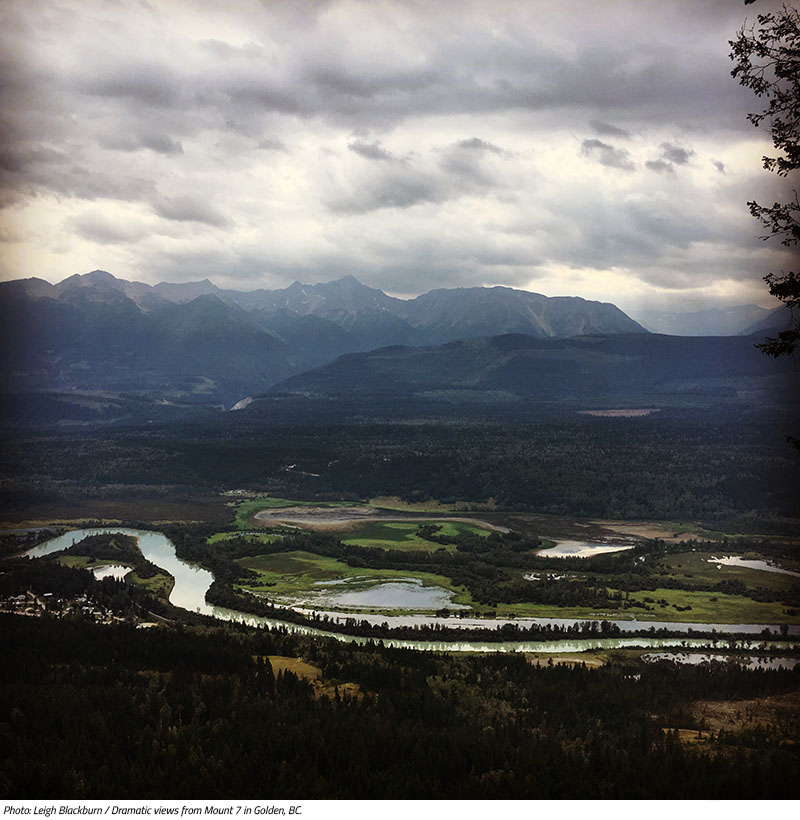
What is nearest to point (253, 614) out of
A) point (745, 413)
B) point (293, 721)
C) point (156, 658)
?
point (156, 658)

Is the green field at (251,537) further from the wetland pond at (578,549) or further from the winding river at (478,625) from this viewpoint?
the wetland pond at (578,549)

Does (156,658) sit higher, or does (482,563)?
(156,658)

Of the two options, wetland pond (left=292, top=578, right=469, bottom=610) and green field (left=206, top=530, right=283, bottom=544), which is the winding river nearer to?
wetland pond (left=292, top=578, right=469, bottom=610)

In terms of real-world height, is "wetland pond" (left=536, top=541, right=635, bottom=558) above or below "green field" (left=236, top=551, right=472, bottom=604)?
below

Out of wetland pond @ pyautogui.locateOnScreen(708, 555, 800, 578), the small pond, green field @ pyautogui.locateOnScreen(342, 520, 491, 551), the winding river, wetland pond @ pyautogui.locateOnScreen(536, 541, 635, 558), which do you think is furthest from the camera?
green field @ pyautogui.locateOnScreen(342, 520, 491, 551)

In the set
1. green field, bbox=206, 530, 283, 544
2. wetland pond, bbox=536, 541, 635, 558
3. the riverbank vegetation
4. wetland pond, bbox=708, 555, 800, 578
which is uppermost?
the riverbank vegetation

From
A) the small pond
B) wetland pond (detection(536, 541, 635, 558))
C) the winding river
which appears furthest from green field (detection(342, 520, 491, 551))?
the winding river
